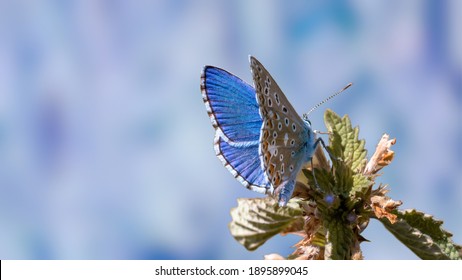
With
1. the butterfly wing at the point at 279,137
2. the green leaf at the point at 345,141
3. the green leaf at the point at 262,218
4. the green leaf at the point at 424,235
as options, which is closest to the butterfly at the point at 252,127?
the butterfly wing at the point at 279,137

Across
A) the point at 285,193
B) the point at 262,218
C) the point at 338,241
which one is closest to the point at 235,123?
the point at 285,193

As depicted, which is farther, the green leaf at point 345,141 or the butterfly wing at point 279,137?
the green leaf at point 345,141

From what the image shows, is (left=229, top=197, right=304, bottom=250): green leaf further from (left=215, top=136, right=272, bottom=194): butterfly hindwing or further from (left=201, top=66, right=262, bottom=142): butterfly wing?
(left=201, top=66, right=262, bottom=142): butterfly wing

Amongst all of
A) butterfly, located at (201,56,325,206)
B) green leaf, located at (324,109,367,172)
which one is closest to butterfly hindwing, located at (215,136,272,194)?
butterfly, located at (201,56,325,206)

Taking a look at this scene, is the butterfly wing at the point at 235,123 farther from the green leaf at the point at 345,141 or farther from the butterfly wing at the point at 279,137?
the green leaf at the point at 345,141

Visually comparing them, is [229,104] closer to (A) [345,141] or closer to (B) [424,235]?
(A) [345,141]

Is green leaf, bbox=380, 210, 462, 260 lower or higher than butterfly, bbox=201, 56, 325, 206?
lower
